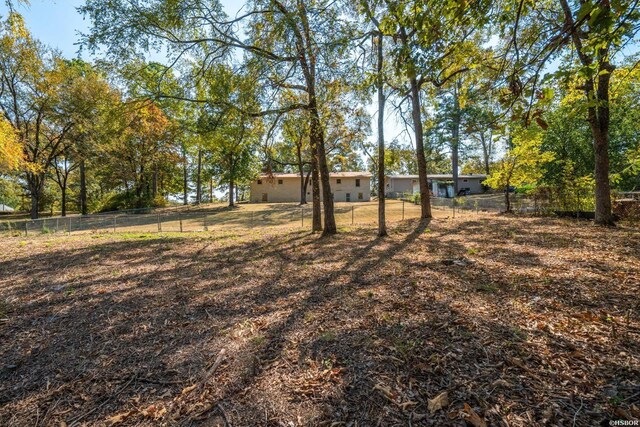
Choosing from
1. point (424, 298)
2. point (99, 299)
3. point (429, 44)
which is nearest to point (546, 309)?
point (424, 298)

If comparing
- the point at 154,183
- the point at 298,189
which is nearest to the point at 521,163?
the point at 298,189

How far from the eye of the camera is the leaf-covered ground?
1905 mm

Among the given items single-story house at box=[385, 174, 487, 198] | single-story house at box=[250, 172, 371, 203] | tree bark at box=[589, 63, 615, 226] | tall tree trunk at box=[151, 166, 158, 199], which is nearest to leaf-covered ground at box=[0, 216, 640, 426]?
tree bark at box=[589, 63, 615, 226]

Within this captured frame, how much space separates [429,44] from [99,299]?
17.9 feet

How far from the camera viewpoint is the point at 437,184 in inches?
1523

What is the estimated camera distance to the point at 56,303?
4121 mm

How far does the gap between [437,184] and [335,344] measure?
39.5m

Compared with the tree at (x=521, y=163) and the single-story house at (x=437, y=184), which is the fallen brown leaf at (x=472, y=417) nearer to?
the tree at (x=521, y=163)

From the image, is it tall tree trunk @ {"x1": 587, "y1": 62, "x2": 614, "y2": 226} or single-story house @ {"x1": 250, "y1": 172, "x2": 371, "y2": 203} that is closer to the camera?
tall tree trunk @ {"x1": 587, "y1": 62, "x2": 614, "y2": 226}

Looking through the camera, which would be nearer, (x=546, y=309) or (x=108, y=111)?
(x=546, y=309)

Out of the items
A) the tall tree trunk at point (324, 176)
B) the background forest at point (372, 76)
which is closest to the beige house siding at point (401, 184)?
the background forest at point (372, 76)

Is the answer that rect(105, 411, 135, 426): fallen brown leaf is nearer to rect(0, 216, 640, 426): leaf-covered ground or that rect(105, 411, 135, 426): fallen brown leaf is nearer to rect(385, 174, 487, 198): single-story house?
rect(0, 216, 640, 426): leaf-covered ground

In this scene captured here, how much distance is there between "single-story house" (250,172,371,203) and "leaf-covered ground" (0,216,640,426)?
3309cm

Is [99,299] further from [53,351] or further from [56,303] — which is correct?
[53,351]
